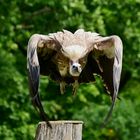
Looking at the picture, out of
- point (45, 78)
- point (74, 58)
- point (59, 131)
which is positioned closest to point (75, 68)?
point (74, 58)

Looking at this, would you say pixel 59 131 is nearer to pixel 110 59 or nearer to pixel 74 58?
pixel 74 58

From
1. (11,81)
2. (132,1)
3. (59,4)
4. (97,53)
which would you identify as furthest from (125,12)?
(97,53)

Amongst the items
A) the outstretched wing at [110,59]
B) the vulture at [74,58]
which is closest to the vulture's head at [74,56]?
the vulture at [74,58]

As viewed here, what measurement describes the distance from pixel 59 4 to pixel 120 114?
135 inches

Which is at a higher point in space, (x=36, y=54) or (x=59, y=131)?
(x=36, y=54)

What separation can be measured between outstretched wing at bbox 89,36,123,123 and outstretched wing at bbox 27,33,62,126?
26cm

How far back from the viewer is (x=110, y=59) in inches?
184

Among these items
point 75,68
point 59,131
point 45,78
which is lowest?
point 45,78

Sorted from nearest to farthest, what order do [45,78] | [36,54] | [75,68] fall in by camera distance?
1. [36,54]
2. [75,68]
3. [45,78]

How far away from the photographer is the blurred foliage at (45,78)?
37.2ft

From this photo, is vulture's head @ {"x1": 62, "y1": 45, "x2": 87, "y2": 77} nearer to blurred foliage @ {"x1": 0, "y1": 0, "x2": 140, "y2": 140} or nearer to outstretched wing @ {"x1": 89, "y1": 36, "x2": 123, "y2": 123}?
outstretched wing @ {"x1": 89, "y1": 36, "x2": 123, "y2": 123}

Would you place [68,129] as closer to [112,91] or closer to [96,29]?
[112,91]

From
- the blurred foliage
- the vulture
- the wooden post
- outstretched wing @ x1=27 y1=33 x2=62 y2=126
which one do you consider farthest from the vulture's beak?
the blurred foliage

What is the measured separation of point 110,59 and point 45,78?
22.0 feet
